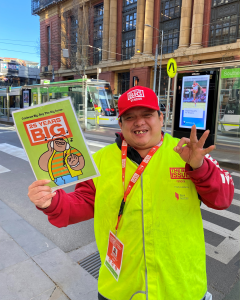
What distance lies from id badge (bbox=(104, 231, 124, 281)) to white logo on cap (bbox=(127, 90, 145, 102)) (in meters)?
0.83

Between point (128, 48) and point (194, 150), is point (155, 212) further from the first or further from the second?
point (128, 48)

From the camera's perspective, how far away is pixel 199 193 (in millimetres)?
1330

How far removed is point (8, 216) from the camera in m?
4.13

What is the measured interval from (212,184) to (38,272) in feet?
7.45

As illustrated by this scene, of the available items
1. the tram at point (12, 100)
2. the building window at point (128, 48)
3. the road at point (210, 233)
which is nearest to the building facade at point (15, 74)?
the building window at point (128, 48)

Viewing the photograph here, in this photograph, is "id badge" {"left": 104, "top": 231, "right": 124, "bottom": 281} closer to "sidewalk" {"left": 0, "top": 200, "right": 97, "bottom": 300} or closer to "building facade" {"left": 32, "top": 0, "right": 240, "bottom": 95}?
"sidewalk" {"left": 0, "top": 200, "right": 97, "bottom": 300}

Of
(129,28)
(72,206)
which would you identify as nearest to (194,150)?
(72,206)

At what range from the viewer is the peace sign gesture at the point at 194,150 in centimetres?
123

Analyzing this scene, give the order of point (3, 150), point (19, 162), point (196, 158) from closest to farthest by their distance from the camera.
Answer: point (196, 158) < point (19, 162) < point (3, 150)

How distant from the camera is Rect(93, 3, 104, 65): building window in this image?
39656 mm

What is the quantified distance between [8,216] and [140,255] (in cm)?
349

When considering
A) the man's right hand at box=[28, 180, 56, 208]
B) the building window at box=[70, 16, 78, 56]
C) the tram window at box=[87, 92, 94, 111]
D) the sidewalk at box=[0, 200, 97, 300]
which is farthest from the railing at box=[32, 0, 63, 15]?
the man's right hand at box=[28, 180, 56, 208]

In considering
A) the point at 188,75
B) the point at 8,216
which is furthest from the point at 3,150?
the point at 188,75

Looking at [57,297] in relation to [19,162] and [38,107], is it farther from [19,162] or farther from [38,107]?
[19,162]
